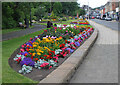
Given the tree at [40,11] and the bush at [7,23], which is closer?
the bush at [7,23]

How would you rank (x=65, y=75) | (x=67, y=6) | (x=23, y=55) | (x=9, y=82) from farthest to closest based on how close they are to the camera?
1. (x=67, y=6)
2. (x=23, y=55)
3. (x=65, y=75)
4. (x=9, y=82)

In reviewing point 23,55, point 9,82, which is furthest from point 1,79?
point 23,55

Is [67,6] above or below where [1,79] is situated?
above

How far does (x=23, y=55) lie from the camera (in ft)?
23.1

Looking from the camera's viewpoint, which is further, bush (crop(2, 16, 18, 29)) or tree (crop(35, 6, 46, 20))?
tree (crop(35, 6, 46, 20))

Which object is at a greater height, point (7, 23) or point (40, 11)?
point (40, 11)

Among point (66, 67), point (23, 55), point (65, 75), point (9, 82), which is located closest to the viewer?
point (9, 82)

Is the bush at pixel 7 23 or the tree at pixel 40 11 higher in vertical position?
the tree at pixel 40 11

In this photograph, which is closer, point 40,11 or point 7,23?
point 7,23

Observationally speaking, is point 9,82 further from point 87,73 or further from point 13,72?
point 87,73

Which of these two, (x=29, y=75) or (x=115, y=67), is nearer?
(x=29, y=75)

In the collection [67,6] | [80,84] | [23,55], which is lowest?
[80,84]

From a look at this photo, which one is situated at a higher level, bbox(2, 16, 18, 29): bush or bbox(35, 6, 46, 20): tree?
bbox(35, 6, 46, 20): tree

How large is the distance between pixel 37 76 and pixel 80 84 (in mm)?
1048
